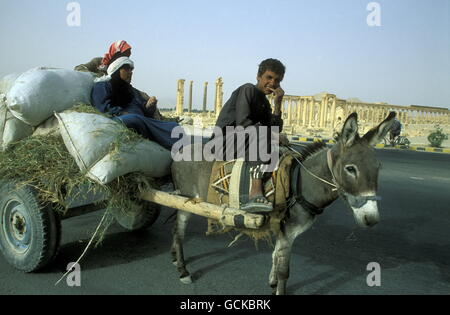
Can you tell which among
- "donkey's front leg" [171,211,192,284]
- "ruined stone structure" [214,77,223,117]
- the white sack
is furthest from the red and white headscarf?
"ruined stone structure" [214,77,223,117]

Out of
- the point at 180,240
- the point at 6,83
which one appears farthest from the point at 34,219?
the point at 6,83

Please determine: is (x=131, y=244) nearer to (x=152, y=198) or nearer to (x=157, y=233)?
(x=157, y=233)

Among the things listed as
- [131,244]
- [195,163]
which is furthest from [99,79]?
[131,244]

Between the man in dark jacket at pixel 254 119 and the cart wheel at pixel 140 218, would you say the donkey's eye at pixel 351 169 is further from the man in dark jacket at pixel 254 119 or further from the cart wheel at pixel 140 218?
the cart wheel at pixel 140 218

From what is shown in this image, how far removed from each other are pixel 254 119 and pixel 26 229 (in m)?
2.67

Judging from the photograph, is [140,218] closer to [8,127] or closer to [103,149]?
[103,149]

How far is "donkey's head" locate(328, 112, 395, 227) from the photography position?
2.88m

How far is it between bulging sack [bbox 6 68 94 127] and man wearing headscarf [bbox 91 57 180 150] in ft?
0.82

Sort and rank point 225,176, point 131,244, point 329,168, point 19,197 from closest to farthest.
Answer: point 329,168 → point 225,176 → point 19,197 → point 131,244

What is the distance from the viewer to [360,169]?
9.57ft

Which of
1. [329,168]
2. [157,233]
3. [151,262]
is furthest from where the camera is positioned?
[157,233]

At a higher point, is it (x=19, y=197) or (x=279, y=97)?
(x=279, y=97)

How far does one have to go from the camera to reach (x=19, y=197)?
383 cm
